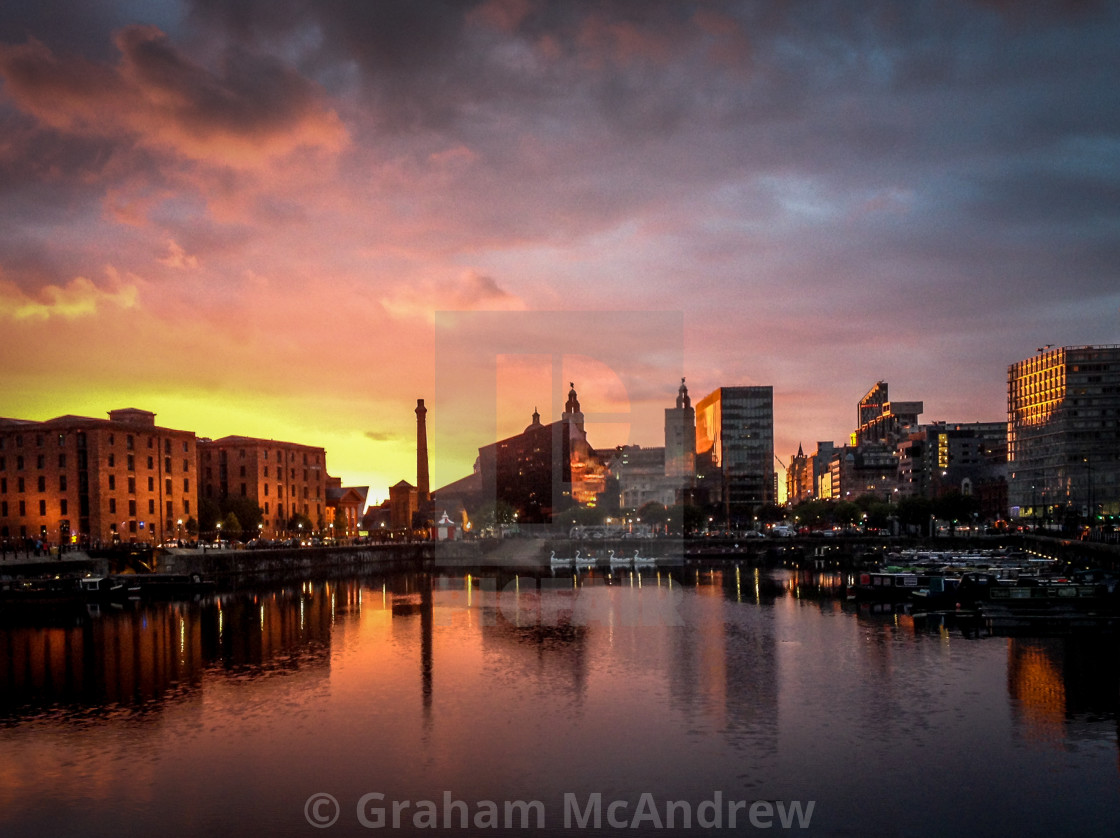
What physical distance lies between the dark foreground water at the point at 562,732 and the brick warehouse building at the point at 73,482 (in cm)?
5588

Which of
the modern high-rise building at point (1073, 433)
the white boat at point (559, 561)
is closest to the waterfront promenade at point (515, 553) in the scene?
the white boat at point (559, 561)

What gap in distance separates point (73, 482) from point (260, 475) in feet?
144

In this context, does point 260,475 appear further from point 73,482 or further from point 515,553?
point 515,553

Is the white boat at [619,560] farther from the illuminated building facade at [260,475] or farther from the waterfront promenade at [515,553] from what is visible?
the illuminated building facade at [260,475]

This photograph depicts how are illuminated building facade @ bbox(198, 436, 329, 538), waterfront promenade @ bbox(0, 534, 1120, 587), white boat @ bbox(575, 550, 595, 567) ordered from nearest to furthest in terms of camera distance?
1. waterfront promenade @ bbox(0, 534, 1120, 587)
2. white boat @ bbox(575, 550, 595, 567)
3. illuminated building facade @ bbox(198, 436, 329, 538)

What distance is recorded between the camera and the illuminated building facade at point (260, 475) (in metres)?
163

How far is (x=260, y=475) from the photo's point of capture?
16438cm

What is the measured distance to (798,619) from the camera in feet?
248

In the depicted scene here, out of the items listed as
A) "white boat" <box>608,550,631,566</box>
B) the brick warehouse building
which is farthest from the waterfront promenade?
the brick warehouse building

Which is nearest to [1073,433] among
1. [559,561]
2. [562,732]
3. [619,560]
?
[619,560]

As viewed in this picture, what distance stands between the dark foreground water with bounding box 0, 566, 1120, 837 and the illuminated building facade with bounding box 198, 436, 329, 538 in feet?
306

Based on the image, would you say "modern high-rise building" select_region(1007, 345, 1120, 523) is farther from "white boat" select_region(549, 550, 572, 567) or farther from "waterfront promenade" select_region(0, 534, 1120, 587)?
"white boat" select_region(549, 550, 572, 567)

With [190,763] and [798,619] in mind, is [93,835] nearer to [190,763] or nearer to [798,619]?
[190,763]

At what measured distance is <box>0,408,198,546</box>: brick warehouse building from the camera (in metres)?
122
